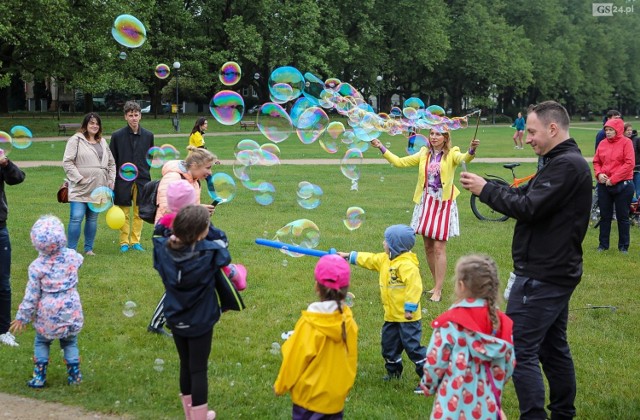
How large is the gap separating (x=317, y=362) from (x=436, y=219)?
4.07 m

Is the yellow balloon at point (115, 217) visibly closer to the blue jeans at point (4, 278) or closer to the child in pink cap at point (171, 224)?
the blue jeans at point (4, 278)

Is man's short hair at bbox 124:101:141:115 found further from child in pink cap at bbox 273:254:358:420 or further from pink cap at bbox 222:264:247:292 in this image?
child in pink cap at bbox 273:254:358:420

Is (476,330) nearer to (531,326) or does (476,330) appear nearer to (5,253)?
(531,326)

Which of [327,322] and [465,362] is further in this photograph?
[327,322]

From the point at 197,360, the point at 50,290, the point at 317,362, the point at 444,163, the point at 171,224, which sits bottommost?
the point at 197,360

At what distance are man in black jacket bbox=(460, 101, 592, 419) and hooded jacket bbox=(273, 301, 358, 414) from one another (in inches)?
46.3

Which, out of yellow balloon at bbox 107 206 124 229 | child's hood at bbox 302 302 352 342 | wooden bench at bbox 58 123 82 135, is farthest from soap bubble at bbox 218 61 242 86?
wooden bench at bbox 58 123 82 135

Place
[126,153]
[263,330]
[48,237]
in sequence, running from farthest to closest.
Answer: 1. [126,153]
2. [263,330]
3. [48,237]

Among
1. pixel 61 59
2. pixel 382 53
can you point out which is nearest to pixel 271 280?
pixel 61 59

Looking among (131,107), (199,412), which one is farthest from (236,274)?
(131,107)

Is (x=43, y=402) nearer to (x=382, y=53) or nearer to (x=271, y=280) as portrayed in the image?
(x=271, y=280)

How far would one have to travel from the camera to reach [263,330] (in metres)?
6.62

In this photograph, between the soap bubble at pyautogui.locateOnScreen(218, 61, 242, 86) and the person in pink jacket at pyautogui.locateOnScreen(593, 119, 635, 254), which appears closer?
the person in pink jacket at pyautogui.locateOnScreen(593, 119, 635, 254)

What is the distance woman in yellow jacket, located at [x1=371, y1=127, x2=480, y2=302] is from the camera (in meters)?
7.64
